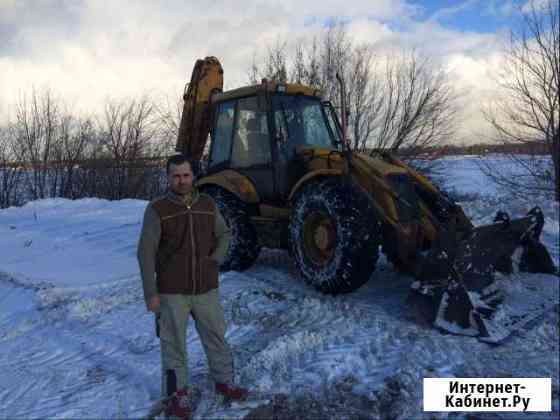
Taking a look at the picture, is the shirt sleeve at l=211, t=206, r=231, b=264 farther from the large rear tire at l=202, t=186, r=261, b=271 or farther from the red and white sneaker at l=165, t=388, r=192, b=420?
the large rear tire at l=202, t=186, r=261, b=271

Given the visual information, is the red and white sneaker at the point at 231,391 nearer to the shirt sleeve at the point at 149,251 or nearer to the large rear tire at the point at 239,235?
the shirt sleeve at the point at 149,251

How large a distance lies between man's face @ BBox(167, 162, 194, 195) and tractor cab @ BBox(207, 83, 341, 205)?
2924 mm

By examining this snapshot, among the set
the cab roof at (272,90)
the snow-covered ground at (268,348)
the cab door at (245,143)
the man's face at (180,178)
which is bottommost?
the snow-covered ground at (268,348)

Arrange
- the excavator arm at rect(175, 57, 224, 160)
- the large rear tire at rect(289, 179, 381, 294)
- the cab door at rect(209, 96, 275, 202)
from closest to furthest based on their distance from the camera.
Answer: the large rear tire at rect(289, 179, 381, 294), the cab door at rect(209, 96, 275, 202), the excavator arm at rect(175, 57, 224, 160)

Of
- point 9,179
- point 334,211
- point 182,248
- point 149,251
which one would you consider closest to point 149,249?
point 149,251

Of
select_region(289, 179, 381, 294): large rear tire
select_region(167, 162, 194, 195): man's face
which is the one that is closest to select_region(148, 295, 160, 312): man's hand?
select_region(167, 162, 194, 195): man's face

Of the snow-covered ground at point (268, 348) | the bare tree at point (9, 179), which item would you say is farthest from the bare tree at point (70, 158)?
the snow-covered ground at point (268, 348)

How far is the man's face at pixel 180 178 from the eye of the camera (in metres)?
3.06

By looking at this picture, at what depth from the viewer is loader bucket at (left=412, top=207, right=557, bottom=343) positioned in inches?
161

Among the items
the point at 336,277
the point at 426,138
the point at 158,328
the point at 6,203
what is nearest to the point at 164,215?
the point at 158,328

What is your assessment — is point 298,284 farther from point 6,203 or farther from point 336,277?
point 6,203

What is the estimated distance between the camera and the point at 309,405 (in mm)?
3133

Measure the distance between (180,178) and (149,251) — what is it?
490mm

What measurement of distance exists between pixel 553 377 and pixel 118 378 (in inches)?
123
